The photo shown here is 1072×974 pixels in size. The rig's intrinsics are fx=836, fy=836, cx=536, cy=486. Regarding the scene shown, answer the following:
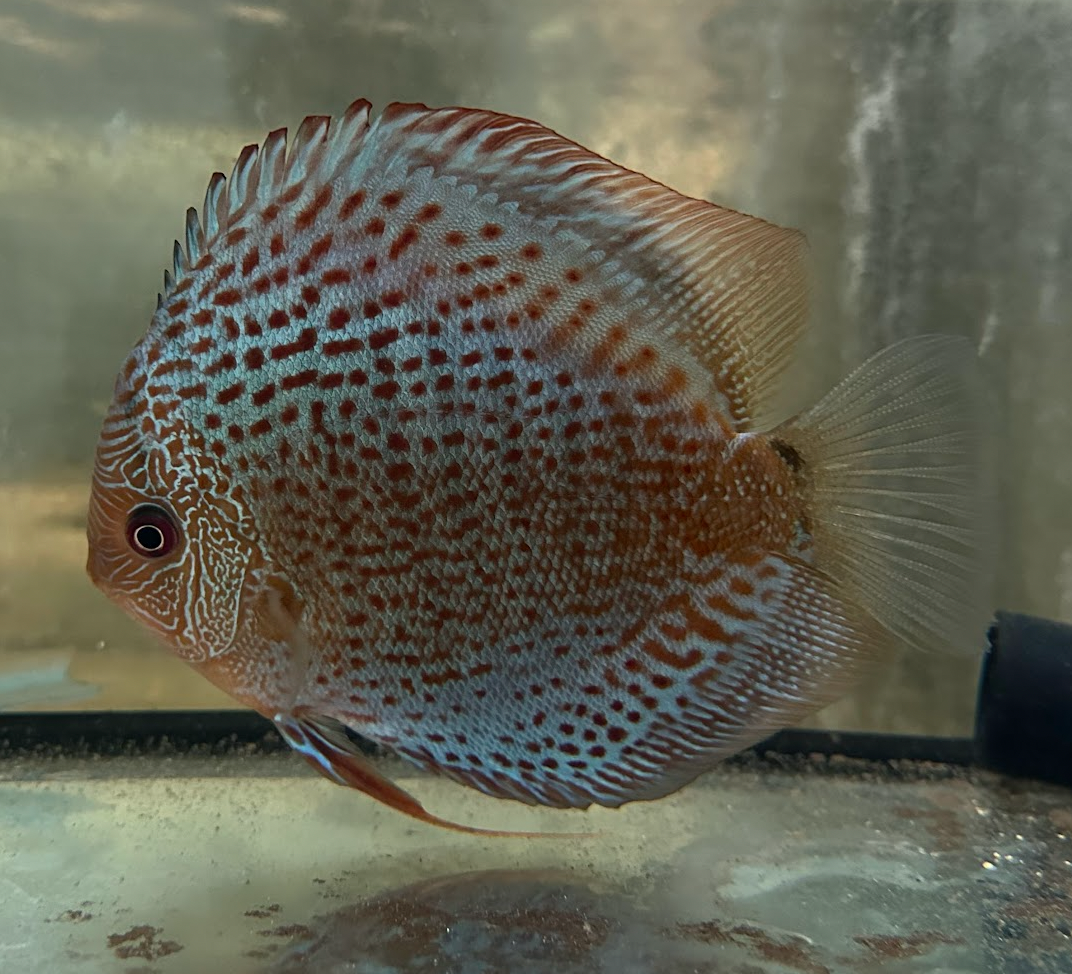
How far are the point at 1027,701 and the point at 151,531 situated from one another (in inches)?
54.4

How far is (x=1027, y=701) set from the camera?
141 cm

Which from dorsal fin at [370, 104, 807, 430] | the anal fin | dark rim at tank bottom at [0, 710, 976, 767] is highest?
dorsal fin at [370, 104, 807, 430]

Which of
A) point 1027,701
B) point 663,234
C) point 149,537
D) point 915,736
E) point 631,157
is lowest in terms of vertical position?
point 915,736

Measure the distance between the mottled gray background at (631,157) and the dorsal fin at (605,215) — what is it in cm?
107

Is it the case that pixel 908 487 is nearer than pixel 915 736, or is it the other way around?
pixel 908 487

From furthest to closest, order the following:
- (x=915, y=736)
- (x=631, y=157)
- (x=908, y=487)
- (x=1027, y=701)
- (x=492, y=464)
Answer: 1. (x=631, y=157)
2. (x=915, y=736)
3. (x=1027, y=701)
4. (x=908, y=487)
5. (x=492, y=464)

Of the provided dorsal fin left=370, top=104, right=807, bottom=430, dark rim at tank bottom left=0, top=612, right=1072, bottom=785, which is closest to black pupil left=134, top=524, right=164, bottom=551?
dorsal fin left=370, top=104, right=807, bottom=430

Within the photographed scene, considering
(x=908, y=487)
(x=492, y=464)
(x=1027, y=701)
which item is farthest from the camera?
(x=1027, y=701)

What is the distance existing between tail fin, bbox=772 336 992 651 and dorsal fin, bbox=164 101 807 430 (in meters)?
0.08

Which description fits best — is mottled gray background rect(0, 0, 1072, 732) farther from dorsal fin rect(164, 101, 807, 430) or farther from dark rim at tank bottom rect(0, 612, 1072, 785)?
dorsal fin rect(164, 101, 807, 430)

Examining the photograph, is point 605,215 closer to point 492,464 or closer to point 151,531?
point 492,464

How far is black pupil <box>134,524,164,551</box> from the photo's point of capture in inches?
30.7

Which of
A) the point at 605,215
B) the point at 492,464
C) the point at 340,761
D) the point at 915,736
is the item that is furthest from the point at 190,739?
the point at 915,736

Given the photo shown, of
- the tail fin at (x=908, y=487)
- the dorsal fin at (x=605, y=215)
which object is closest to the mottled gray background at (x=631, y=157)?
the tail fin at (x=908, y=487)
